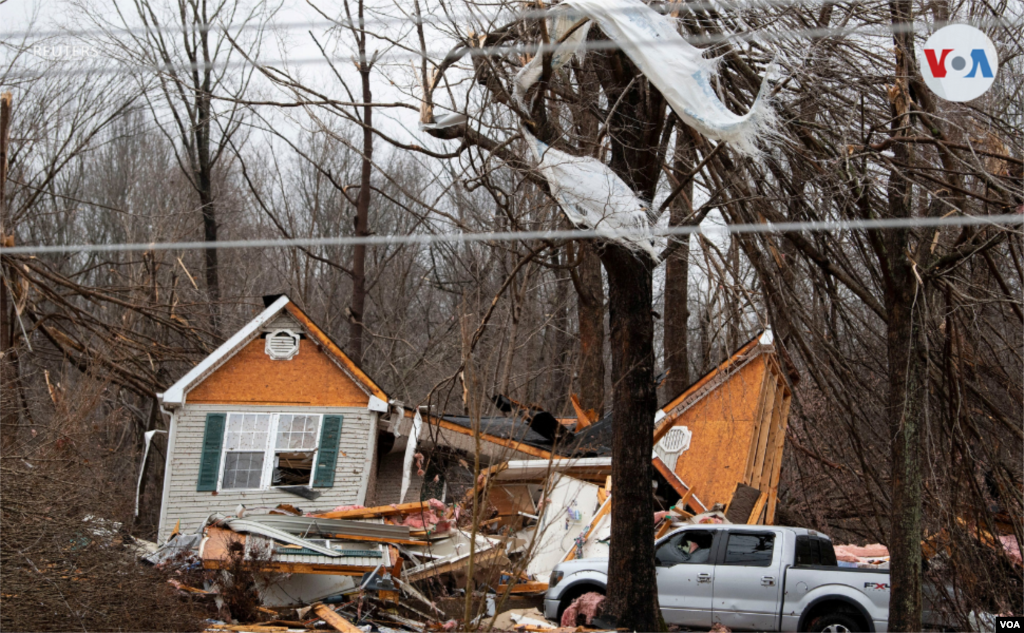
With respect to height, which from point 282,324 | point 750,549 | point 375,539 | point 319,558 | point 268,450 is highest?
point 282,324

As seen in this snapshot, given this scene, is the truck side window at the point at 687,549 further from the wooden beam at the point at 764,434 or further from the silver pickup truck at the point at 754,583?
the wooden beam at the point at 764,434

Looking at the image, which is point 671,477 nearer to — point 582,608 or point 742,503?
point 742,503

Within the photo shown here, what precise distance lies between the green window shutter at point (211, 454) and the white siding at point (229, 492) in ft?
0.32

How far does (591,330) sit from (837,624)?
818 centimetres

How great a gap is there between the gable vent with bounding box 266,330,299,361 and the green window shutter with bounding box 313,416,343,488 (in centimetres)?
132

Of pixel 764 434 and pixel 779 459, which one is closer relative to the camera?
pixel 764 434

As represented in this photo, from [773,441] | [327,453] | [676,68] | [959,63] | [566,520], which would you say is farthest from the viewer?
[773,441]

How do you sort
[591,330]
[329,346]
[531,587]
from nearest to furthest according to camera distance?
[531,587] < [329,346] < [591,330]

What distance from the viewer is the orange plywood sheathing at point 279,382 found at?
14859 mm

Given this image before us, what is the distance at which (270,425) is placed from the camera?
49.3 feet

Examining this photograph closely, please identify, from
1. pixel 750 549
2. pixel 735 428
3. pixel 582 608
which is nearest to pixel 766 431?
pixel 735 428

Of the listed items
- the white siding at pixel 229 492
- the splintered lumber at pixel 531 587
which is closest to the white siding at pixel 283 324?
the white siding at pixel 229 492

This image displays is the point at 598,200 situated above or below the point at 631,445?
above

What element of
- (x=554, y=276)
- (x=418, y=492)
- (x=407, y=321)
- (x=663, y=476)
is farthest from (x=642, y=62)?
(x=407, y=321)
